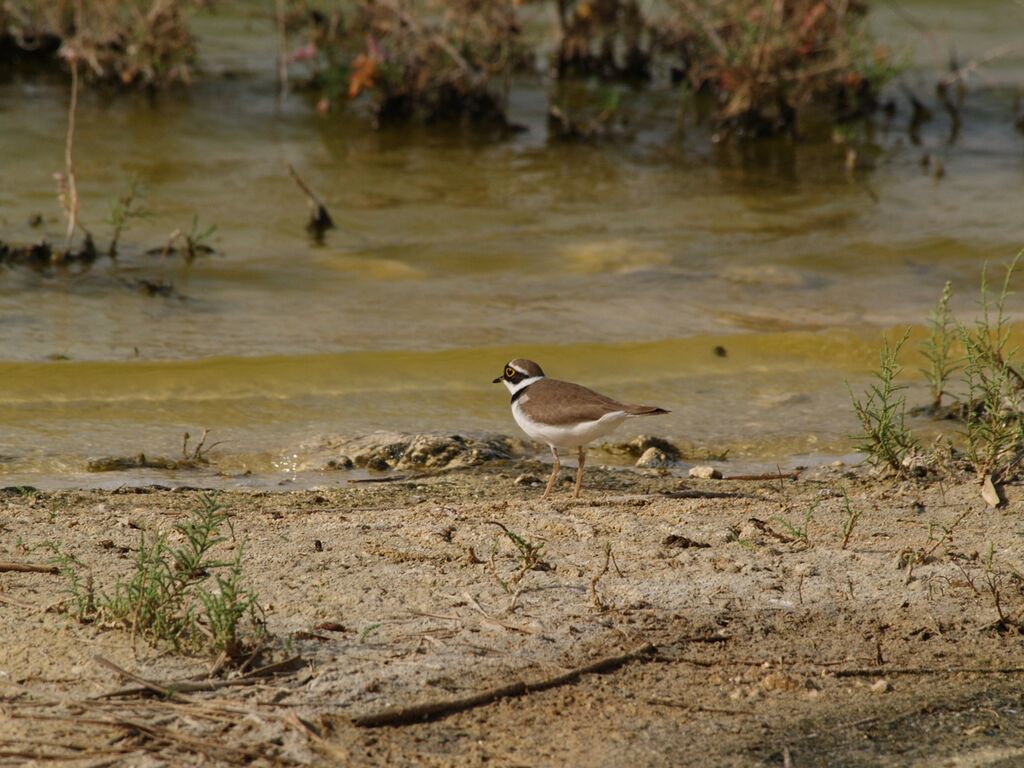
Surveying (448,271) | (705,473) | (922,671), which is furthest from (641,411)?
(448,271)

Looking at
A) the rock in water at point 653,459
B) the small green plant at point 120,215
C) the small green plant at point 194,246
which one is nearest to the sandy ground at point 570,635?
the rock in water at point 653,459

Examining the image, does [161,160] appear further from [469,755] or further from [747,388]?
[469,755]

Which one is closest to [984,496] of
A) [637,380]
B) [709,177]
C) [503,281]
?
[637,380]

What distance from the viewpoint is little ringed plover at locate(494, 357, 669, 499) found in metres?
6.04

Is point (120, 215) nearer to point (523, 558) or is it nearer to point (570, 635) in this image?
point (523, 558)

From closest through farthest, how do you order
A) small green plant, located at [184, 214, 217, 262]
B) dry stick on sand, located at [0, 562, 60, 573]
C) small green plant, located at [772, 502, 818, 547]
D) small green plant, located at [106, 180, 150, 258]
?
dry stick on sand, located at [0, 562, 60, 573] → small green plant, located at [772, 502, 818, 547] → small green plant, located at [106, 180, 150, 258] → small green plant, located at [184, 214, 217, 262]

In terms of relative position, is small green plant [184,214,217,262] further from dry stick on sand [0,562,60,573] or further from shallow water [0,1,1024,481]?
dry stick on sand [0,562,60,573]

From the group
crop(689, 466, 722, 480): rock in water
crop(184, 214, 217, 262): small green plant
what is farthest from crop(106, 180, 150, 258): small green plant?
crop(689, 466, 722, 480): rock in water

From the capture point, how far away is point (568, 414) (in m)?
6.07

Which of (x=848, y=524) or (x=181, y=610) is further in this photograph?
(x=848, y=524)

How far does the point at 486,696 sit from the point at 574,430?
2.21 metres

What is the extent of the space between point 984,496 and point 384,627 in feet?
8.42

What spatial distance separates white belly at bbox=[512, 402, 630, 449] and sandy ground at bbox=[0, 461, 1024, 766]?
1.28ft

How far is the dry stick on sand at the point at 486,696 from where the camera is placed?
3855 millimetres
